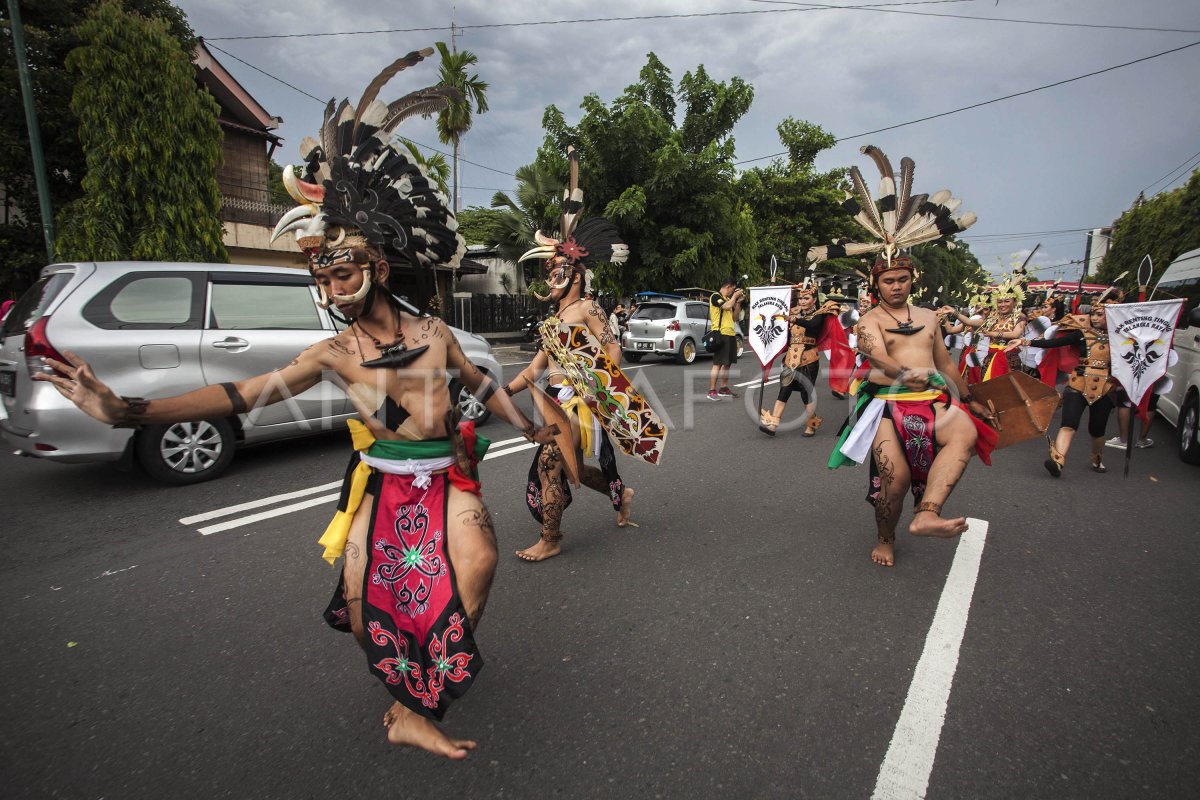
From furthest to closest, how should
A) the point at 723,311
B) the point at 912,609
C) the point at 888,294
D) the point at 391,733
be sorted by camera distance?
the point at 723,311
the point at 888,294
the point at 912,609
the point at 391,733

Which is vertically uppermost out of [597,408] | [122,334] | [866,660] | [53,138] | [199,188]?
[53,138]

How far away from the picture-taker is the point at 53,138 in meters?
11.9

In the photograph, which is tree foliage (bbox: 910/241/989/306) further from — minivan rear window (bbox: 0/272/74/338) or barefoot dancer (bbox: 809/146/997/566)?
minivan rear window (bbox: 0/272/74/338)

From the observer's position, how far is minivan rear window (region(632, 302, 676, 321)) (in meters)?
14.8

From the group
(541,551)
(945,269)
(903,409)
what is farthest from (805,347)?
(945,269)

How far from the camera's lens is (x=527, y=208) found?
19281mm

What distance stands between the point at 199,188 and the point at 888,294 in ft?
42.3

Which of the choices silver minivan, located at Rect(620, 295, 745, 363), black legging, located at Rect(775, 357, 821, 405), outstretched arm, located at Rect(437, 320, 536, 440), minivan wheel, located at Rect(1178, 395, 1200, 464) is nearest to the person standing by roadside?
black legging, located at Rect(775, 357, 821, 405)

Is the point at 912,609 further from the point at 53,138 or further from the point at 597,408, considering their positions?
the point at 53,138

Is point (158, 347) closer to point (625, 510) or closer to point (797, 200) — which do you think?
point (625, 510)

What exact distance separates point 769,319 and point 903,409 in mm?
4584

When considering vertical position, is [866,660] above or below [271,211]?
below

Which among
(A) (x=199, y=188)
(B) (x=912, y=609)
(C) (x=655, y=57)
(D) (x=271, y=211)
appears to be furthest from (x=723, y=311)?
(D) (x=271, y=211)

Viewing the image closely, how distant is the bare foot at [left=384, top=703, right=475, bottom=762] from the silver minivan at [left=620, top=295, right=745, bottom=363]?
12.8m
